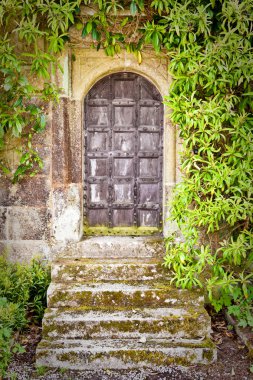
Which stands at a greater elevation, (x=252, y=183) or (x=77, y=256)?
(x=252, y=183)

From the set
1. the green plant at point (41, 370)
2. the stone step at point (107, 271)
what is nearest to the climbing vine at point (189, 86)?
the stone step at point (107, 271)

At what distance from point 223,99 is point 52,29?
5.96 feet

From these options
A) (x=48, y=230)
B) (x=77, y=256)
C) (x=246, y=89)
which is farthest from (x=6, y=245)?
(x=246, y=89)

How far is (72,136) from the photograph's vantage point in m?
4.35

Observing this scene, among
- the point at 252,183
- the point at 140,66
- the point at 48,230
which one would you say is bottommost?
the point at 48,230

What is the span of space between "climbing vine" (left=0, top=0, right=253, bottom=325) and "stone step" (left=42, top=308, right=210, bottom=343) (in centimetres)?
40

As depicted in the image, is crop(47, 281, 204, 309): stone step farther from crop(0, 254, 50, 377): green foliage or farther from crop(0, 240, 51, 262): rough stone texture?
crop(0, 240, 51, 262): rough stone texture

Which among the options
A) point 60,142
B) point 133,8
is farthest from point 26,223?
point 133,8

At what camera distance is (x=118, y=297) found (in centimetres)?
388

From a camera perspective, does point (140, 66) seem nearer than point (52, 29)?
No

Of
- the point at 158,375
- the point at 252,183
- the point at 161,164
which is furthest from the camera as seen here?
the point at 161,164

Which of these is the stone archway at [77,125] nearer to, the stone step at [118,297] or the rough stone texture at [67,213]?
the rough stone texture at [67,213]

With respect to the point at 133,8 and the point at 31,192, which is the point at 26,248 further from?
the point at 133,8

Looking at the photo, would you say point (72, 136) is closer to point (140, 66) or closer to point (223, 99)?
point (140, 66)
